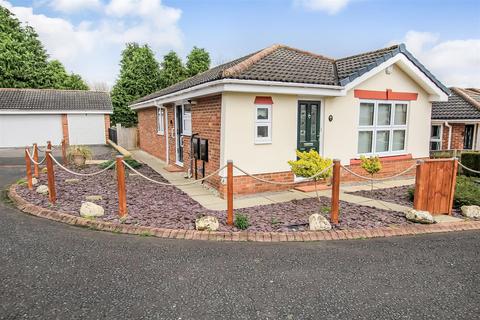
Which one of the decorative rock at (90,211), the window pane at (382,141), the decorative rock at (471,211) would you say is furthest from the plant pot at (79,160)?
the decorative rock at (471,211)

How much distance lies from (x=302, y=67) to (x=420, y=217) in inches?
212

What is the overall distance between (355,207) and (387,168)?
414 centimetres

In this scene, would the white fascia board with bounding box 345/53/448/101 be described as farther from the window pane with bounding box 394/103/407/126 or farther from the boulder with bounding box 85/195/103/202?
the boulder with bounding box 85/195/103/202

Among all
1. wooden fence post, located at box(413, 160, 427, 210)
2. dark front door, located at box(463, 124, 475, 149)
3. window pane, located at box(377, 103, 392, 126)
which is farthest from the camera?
dark front door, located at box(463, 124, 475, 149)

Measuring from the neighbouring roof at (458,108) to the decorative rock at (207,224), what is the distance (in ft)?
45.8

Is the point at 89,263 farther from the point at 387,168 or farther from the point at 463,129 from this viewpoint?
the point at 463,129

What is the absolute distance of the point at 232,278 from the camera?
380 centimetres

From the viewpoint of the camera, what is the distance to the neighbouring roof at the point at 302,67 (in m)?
7.79

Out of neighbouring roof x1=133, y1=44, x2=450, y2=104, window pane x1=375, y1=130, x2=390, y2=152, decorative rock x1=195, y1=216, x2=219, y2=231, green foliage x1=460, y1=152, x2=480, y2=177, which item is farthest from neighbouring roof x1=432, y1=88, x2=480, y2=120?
decorative rock x1=195, y1=216, x2=219, y2=231

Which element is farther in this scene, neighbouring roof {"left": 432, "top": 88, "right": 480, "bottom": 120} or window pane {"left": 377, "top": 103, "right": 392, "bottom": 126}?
neighbouring roof {"left": 432, "top": 88, "right": 480, "bottom": 120}

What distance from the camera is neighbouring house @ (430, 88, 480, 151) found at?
14195mm

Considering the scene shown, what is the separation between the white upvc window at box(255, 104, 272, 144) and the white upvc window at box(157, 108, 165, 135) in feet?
23.7

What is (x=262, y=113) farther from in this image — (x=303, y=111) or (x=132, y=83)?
(x=132, y=83)

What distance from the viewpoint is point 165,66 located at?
3097 cm
